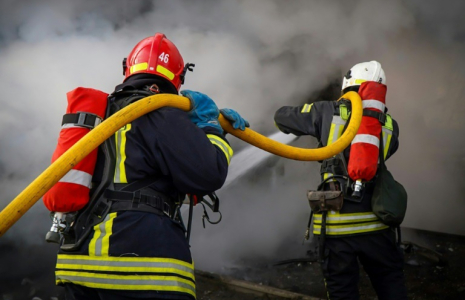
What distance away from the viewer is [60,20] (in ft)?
17.6

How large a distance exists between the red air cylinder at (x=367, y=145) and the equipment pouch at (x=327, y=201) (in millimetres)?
186

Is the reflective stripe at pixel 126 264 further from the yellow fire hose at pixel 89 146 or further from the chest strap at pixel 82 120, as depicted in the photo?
the chest strap at pixel 82 120

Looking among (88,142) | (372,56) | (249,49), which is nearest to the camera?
(88,142)

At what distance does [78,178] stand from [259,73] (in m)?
5.06

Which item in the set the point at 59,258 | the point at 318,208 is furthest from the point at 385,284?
the point at 59,258

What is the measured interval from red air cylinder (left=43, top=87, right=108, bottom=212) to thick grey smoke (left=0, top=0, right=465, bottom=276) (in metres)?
3.29

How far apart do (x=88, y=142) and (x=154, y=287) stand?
72 centimetres

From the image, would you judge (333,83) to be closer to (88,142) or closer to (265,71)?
(265,71)

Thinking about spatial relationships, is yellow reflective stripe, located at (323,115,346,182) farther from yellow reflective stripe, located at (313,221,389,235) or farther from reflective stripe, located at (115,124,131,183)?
reflective stripe, located at (115,124,131,183)

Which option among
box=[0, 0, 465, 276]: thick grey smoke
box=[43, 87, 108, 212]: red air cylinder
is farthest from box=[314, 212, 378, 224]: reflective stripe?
box=[0, 0, 465, 276]: thick grey smoke

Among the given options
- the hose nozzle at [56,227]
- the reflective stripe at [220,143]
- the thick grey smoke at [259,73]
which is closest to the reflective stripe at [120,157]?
the hose nozzle at [56,227]

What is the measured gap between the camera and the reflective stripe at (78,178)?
1980 mm

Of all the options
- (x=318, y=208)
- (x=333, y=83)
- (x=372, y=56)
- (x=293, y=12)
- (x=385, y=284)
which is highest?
(x=293, y=12)

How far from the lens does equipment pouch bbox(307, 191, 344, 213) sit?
328 centimetres
